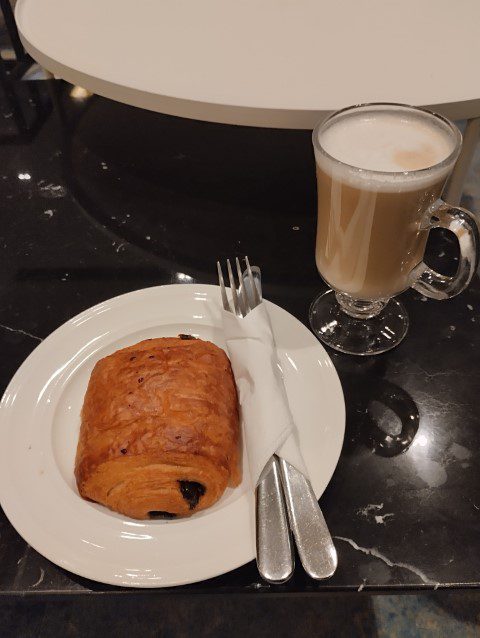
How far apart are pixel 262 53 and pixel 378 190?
528mm

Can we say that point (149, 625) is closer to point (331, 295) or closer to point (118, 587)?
point (118, 587)

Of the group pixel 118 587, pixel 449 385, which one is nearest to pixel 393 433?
pixel 449 385

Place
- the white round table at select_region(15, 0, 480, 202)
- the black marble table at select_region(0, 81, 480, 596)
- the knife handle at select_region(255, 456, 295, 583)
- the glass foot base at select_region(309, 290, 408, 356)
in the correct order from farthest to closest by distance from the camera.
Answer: the white round table at select_region(15, 0, 480, 202), the glass foot base at select_region(309, 290, 408, 356), the black marble table at select_region(0, 81, 480, 596), the knife handle at select_region(255, 456, 295, 583)

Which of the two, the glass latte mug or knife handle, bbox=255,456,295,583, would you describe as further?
the glass latte mug

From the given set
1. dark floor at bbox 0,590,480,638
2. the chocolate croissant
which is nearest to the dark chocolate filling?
the chocolate croissant

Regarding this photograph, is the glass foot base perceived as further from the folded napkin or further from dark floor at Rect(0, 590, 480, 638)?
dark floor at Rect(0, 590, 480, 638)

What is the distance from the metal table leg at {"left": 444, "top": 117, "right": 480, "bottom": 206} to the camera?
0.99m

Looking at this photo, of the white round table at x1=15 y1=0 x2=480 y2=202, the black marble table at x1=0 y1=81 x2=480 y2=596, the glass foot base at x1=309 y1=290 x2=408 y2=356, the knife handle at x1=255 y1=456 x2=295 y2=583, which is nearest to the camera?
the knife handle at x1=255 y1=456 x2=295 y2=583

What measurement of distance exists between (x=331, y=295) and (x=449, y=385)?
0.71 ft

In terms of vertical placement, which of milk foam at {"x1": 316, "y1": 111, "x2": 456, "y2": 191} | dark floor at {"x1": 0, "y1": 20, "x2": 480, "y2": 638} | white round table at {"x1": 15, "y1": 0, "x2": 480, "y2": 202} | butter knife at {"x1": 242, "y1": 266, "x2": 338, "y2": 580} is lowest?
dark floor at {"x1": 0, "y1": 20, "x2": 480, "y2": 638}

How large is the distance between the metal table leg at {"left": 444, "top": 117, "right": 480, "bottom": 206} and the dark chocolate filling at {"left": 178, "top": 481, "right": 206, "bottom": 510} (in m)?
0.72

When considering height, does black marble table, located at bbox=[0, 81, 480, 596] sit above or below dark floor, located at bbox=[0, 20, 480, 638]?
above

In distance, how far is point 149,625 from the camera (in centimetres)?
99

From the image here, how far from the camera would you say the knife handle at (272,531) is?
48 cm
